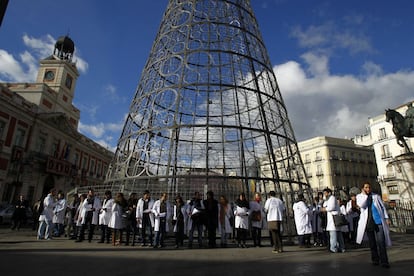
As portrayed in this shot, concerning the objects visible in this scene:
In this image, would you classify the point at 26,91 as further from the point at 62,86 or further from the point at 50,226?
the point at 50,226

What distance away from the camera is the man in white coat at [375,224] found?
5.23 meters

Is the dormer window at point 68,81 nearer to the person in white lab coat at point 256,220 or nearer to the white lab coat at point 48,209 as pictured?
the white lab coat at point 48,209

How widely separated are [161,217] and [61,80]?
3874 centimetres

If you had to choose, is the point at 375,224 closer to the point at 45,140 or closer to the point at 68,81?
the point at 45,140

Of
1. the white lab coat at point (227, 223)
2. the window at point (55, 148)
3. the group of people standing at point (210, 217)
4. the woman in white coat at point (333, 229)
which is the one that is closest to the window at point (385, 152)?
the group of people standing at point (210, 217)

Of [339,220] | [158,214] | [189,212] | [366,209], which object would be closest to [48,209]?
[158,214]

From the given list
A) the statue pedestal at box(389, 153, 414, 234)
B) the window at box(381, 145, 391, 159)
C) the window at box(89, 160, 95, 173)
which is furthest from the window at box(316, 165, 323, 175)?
the window at box(89, 160, 95, 173)

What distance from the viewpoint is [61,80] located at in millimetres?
39375

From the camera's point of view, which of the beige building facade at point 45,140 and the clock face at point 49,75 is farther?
the clock face at point 49,75

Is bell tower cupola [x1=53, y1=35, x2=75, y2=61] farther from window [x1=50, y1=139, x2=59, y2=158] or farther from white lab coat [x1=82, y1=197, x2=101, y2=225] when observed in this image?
white lab coat [x1=82, y1=197, x2=101, y2=225]

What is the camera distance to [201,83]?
928cm

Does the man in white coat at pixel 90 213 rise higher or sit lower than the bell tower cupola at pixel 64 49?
lower

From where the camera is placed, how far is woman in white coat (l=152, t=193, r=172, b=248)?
776 centimetres

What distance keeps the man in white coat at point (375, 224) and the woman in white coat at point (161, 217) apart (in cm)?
488
